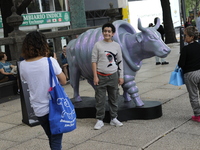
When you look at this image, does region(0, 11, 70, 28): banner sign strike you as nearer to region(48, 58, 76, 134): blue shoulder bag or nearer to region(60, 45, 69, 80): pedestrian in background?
region(60, 45, 69, 80): pedestrian in background

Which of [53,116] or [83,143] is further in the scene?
[83,143]

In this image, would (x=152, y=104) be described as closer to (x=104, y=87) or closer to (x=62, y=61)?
(x=104, y=87)

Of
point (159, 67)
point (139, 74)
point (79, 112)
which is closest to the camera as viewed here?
point (79, 112)

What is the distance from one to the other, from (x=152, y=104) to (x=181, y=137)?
129cm

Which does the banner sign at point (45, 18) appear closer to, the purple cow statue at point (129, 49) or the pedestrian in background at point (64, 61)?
the pedestrian in background at point (64, 61)

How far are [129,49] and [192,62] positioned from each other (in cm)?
118

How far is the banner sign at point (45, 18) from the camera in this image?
24942mm

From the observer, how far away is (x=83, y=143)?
516cm

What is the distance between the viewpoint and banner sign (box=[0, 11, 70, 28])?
81.8ft

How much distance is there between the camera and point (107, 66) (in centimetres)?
555

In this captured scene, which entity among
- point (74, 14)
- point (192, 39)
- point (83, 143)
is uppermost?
point (74, 14)

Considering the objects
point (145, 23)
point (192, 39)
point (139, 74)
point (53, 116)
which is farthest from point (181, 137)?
point (145, 23)

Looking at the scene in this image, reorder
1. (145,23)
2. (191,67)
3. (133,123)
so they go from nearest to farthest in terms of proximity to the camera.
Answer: (191,67) < (133,123) < (145,23)

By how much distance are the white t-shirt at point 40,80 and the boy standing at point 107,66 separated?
1.87 meters
